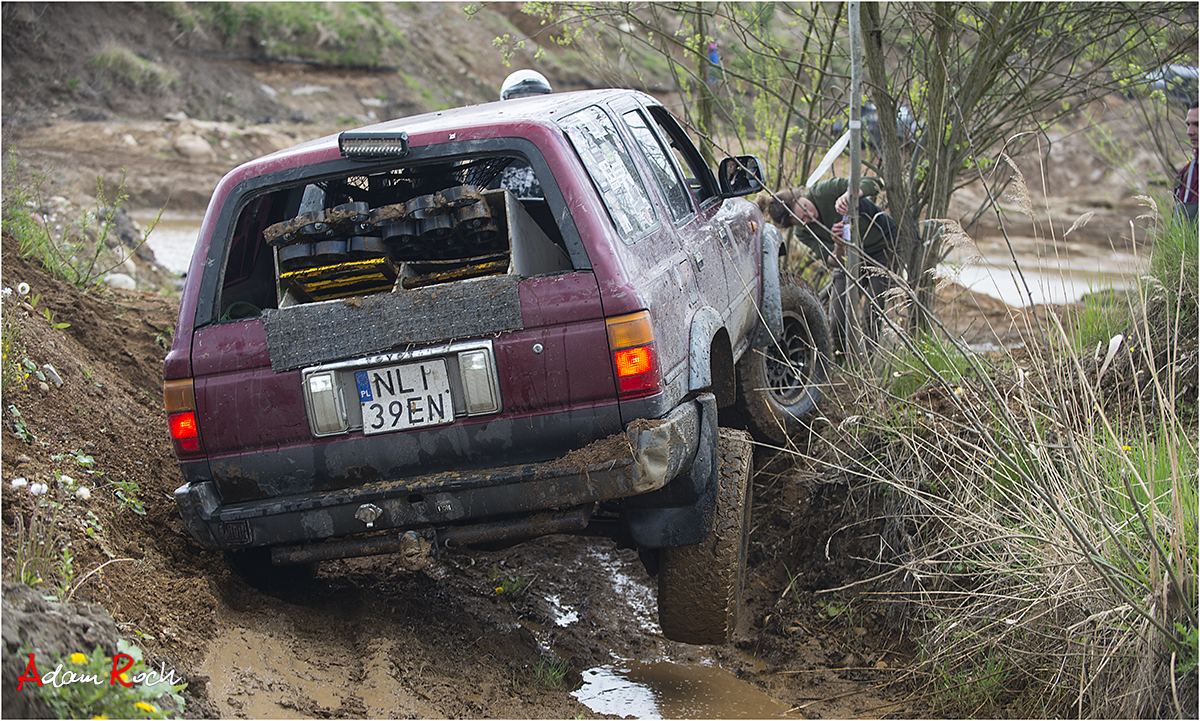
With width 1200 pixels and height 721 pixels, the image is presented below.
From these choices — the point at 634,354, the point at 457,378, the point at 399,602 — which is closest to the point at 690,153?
the point at 634,354

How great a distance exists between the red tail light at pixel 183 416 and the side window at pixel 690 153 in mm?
2632

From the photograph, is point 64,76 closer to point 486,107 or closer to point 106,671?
point 486,107

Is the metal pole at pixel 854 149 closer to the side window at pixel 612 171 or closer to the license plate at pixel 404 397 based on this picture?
the side window at pixel 612 171

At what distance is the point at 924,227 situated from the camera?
6113mm

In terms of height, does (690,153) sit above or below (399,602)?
above

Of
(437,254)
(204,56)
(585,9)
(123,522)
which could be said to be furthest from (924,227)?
(204,56)

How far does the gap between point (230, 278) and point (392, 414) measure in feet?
3.37

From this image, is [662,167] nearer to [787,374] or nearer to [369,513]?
[787,374]

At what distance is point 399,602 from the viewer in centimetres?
387

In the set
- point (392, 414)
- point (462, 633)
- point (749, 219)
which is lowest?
point (462, 633)

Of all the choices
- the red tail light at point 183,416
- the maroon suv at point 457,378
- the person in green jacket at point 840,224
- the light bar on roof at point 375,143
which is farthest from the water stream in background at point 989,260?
the red tail light at point 183,416

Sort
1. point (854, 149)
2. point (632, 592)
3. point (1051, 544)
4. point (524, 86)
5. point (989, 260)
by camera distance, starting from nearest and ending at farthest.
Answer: point (1051, 544) < point (632, 592) < point (854, 149) < point (524, 86) < point (989, 260)

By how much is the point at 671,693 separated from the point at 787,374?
2144 millimetres

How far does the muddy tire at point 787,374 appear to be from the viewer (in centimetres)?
471
